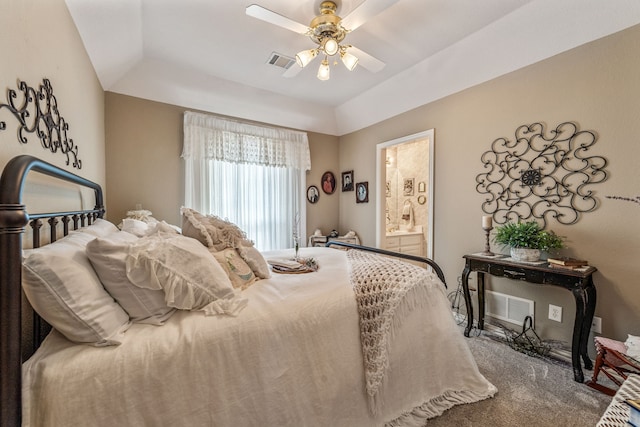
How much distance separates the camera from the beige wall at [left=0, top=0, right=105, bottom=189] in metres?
0.97

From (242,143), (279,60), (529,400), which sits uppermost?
(279,60)

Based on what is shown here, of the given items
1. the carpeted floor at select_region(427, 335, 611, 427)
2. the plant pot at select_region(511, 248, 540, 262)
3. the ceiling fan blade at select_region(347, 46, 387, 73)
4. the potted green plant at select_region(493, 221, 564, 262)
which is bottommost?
the carpeted floor at select_region(427, 335, 611, 427)

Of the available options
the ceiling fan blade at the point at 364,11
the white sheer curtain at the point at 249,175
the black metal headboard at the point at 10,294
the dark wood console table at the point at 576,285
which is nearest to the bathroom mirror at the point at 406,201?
the white sheer curtain at the point at 249,175

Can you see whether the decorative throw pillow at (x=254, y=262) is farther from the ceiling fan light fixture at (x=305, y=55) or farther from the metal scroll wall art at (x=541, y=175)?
the metal scroll wall art at (x=541, y=175)

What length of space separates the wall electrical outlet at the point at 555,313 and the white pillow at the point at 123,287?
9.36ft

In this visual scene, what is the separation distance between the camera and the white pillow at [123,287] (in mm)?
956

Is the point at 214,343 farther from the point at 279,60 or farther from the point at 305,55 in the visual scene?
the point at 279,60

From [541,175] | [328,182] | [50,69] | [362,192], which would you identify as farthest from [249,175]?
[541,175]

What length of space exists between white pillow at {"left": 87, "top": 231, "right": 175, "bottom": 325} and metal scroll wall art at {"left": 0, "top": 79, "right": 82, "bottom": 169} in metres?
0.53

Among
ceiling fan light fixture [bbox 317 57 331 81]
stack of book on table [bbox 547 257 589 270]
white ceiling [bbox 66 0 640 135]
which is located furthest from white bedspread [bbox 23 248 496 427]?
white ceiling [bbox 66 0 640 135]

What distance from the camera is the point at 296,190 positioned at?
163 inches

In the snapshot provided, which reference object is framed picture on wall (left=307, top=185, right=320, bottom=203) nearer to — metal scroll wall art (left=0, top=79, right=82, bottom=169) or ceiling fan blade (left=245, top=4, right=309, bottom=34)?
ceiling fan blade (left=245, top=4, right=309, bottom=34)

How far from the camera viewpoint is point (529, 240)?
216 cm

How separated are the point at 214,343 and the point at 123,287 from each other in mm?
398
